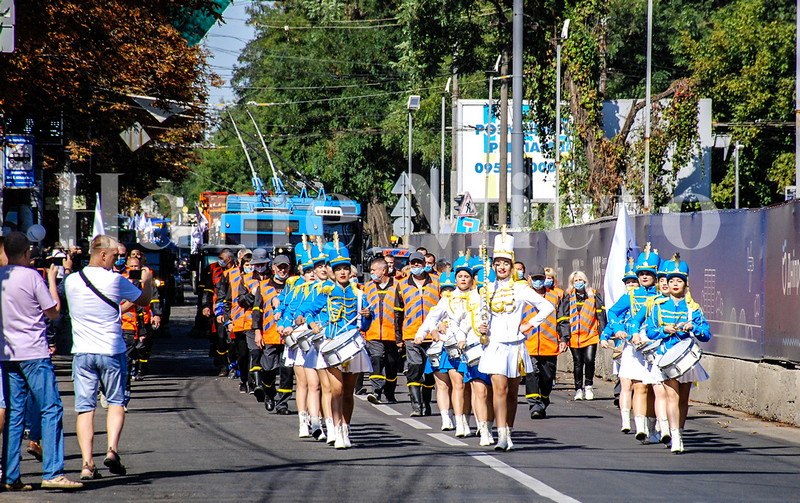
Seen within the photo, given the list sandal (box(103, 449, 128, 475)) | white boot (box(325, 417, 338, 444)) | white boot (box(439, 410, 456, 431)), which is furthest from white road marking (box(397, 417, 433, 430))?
sandal (box(103, 449, 128, 475))

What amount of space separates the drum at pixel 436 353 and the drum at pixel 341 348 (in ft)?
4.74

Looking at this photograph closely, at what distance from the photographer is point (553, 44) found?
31.0 m

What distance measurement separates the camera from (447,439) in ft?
35.8

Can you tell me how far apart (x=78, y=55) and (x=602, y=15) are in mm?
15116

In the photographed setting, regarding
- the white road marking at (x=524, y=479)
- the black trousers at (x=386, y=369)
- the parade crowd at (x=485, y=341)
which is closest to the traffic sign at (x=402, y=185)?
the black trousers at (x=386, y=369)

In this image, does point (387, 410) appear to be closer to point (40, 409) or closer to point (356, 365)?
point (356, 365)

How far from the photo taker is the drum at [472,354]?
10.3 meters

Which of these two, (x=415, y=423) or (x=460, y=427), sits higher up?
(x=460, y=427)

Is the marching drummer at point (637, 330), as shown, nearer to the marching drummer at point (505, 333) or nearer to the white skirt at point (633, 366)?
the white skirt at point (633, 366)

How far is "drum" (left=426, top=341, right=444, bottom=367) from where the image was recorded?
449 inches

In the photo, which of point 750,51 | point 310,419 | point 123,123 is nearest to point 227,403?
point 310,419

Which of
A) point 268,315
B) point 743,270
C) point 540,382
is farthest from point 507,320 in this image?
point 743,270

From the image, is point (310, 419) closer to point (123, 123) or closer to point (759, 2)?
point (123, 123)

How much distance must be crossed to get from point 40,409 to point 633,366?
226 inches
